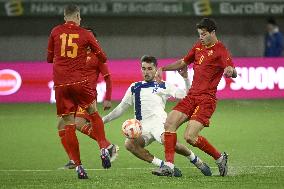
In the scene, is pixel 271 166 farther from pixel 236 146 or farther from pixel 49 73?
pixel 49 73

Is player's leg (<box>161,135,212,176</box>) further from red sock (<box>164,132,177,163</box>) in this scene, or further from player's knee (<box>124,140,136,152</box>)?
player's knee (<box>124,140,136,152</box>)

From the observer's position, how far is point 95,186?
9273mm

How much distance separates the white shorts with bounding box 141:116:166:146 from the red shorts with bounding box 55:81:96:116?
0.98m

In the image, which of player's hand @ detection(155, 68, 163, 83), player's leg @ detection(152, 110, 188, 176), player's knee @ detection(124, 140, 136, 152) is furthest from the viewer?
player's knee @ detection(124, 140, 136, 152)

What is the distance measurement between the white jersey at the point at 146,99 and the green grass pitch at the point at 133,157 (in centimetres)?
72

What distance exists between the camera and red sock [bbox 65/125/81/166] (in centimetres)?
1006

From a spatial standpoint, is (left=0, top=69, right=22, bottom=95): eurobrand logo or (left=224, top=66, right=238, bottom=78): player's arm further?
(left=0, top=69, right=22, bottom=95): eurobrand logo

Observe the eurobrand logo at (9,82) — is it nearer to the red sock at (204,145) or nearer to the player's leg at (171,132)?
the player's leg at (171,132)

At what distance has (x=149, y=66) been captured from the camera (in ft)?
35.8

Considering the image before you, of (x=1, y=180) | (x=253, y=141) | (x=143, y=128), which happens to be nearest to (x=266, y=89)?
(x=253, y=141)

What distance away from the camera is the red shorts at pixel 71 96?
10.1m

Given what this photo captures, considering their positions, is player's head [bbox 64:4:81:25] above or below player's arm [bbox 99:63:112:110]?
above

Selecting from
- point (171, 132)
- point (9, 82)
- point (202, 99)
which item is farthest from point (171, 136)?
point (9, 82)

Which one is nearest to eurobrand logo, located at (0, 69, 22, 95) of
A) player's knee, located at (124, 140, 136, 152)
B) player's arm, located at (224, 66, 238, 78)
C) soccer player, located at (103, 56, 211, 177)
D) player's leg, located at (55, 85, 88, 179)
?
soccer player, located at (103, 56, 211, 177)
